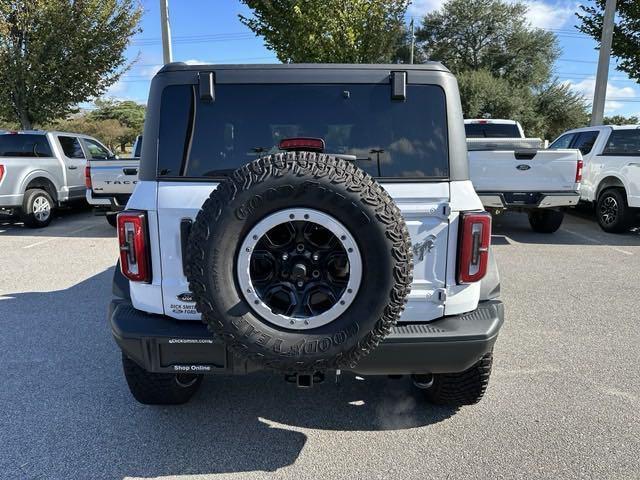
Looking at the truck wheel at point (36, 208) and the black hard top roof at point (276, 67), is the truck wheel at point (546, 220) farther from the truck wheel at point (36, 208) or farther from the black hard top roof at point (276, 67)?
→ the truck wheel at point (36, 208)

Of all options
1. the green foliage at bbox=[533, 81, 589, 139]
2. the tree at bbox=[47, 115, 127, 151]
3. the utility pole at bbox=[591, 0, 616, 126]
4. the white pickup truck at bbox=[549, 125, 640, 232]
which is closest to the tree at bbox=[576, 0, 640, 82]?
the utility pole at bbox=[591, 0, 616, 126]

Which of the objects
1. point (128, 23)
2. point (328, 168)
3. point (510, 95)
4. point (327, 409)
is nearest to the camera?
point (328, 168)

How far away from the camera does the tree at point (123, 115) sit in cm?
4721

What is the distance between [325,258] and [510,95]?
120 feet

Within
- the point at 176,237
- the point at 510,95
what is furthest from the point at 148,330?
the point at 510,95

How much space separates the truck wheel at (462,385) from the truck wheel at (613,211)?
23.8 ft

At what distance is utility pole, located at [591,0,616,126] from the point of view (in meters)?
13.4

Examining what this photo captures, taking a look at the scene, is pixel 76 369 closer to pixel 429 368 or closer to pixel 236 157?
pixel 236 157

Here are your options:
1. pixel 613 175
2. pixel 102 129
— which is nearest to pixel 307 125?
pixel 613 175

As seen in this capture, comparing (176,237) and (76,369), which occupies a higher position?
(176,237)

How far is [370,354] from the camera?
2330 millimetres

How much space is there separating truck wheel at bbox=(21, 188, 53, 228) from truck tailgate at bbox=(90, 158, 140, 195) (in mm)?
1824

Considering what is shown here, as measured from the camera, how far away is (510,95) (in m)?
34.5

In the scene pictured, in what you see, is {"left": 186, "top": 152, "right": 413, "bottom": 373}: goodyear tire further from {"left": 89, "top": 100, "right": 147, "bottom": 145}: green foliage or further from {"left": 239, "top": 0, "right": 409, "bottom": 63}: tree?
{"left": 89, "top": 100, "right": 147, "bottom": 145}: green foliage
